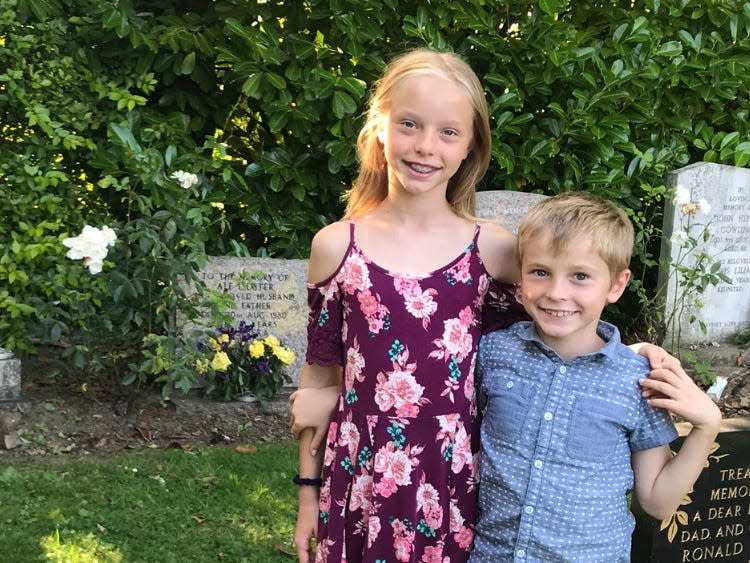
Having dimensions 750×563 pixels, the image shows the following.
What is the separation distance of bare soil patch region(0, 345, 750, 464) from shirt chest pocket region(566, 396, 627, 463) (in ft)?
9.08

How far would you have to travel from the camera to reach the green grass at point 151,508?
3.23 meters

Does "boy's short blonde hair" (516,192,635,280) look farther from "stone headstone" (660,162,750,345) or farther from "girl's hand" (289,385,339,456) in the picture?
"stone headstone" (660,162,750,345)

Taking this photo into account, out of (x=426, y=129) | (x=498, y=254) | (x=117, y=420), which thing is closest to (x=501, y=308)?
(x=498, y=254)

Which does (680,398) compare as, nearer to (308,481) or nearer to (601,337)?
(601,337)

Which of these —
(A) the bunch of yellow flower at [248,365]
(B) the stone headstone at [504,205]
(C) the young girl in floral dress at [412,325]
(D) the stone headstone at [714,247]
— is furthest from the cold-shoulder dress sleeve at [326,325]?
(D) the stone headstone at [714,247]

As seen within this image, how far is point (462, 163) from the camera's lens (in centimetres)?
210

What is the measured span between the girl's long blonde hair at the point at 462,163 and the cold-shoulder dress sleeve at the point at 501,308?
198 millimetres

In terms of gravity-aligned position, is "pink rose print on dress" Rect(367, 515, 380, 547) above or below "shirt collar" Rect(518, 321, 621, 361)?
below

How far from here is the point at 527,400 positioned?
1831 millimetres

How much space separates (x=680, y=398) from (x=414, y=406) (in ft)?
1.84

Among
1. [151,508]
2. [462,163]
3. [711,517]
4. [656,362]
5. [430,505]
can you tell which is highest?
[462,163]

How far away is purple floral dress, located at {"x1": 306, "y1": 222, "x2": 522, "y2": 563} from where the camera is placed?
1.92 meters

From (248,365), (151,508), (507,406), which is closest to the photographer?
(507,406)

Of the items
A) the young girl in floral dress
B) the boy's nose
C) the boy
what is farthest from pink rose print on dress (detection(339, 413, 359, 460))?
the boy's nose
